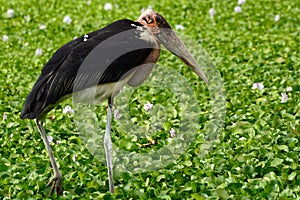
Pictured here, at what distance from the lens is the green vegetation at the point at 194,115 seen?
3.89 metres

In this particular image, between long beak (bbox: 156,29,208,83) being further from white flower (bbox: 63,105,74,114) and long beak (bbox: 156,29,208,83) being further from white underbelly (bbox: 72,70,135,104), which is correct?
white flower (bbox: 63,105,74,114)

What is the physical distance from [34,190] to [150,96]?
6.83 ft

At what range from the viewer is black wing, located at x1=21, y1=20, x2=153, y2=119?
145 inches

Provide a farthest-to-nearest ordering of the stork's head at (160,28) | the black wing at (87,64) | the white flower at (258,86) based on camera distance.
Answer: the white flower at (258,86) → the stork's head at (160,28) → the black wing at (87,64)

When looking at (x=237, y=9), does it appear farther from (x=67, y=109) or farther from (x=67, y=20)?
(x=67, y=109)

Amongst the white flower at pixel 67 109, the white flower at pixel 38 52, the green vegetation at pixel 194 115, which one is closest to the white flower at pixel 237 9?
the green vegetation at pixel 194 115

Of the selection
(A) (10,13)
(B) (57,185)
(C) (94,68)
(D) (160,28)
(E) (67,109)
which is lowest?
(B) (57,185)

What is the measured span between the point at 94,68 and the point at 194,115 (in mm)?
1644

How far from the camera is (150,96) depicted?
577cm

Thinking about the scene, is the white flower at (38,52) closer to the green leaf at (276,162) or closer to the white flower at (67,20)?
the white flower at (67,20)

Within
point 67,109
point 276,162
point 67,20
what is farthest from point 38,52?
point 276,162

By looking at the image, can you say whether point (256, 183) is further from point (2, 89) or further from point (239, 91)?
point (2, 89)

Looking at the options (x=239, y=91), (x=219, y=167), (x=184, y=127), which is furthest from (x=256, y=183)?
(x=239, y=91)

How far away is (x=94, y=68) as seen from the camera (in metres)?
3.74
